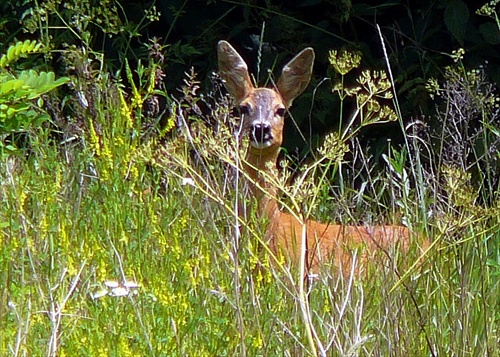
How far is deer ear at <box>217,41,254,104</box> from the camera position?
503 cm

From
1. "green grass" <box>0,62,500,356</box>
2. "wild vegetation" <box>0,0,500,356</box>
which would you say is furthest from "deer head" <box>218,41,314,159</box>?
"green grass" <box>0,62,500,356</box>

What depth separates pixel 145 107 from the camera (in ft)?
20.8

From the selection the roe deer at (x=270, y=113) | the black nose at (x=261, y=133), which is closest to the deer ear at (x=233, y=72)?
the roe deer at (x=270, y=113)

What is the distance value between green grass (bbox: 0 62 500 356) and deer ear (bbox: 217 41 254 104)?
4.11 ft

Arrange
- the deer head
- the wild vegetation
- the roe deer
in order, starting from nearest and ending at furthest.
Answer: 1. the wild vegetation
2. the roe deer
3. the deer head

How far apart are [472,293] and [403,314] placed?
0.37m

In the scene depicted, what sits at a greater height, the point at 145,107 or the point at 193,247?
the point at 193,247

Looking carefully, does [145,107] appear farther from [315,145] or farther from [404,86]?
[404,86]

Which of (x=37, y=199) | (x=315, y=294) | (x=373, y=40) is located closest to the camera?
(x=315, y=294)

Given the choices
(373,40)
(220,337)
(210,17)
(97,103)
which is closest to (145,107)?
(210,17)

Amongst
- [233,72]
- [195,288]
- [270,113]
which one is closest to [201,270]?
[195,288]

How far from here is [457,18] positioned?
5758 mm

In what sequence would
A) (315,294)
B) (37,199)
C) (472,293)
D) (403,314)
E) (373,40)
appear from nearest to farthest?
1. (403,314)
2. (472,293)
3. (315,294)
4. (37,199)
5. (373,40)

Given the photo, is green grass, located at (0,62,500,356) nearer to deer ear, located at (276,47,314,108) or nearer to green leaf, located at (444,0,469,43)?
deer ear, located at (276,47,314,108)
